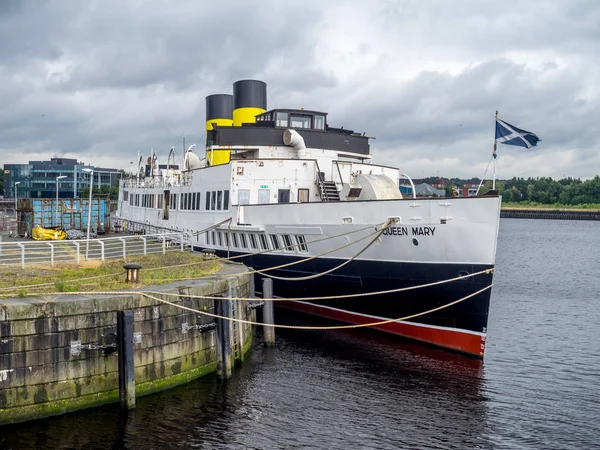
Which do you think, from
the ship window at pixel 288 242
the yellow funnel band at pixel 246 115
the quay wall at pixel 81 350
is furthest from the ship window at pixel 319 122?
the quay wall at pixel 81 350

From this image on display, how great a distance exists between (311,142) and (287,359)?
48.7 ft

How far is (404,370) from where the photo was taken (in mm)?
20562

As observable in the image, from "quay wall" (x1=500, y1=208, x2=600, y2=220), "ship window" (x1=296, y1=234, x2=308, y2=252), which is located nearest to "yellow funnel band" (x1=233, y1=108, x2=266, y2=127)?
"ship window" (x1=296, y1=234, x2=308, y2=252)

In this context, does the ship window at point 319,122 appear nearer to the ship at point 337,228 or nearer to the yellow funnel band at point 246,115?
the ship at point 337,228

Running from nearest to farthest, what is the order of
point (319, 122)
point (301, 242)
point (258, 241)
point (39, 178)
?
1. point (301, 242)
2. point (258, 241)
3. point (319, 122)
4. point (39, 178)

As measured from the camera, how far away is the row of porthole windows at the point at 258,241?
2717cm

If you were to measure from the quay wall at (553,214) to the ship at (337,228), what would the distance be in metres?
166

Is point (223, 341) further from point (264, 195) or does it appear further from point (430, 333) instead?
point (264, 195)

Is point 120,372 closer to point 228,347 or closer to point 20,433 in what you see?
point 20,433

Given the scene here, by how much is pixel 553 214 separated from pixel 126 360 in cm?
19064

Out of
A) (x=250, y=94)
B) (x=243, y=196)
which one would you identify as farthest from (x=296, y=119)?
(x=250, y=94)

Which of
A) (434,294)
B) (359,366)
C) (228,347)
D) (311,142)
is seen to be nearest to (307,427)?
(228,347)

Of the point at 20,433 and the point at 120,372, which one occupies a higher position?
the point at 120,372

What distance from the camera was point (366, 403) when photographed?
1742cm
